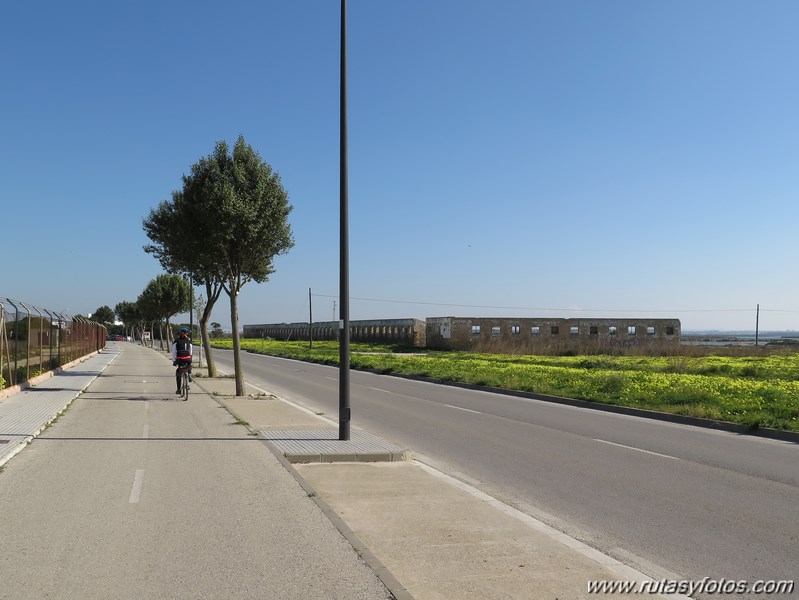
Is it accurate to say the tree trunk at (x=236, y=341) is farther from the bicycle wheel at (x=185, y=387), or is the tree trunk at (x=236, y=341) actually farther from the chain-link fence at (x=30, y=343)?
the chain-link fence at (x=30, y=343)

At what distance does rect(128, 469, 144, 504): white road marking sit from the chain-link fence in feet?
37.1

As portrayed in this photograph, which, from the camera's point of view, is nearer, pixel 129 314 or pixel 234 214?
pixel 234 214

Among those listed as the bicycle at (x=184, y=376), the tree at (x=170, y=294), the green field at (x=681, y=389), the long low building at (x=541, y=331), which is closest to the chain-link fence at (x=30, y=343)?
the bicycle at (x=184, y=376)

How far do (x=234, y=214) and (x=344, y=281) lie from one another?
9.07m

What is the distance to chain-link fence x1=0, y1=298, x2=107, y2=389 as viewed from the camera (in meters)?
19.7

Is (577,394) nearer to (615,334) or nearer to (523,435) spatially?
(523,435)

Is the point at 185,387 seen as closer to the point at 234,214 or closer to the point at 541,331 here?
the point at 234,214

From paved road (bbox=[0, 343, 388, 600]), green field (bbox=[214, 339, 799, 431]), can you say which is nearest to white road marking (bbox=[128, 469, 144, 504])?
paved road (bbox=[0, 343, 388, 600])

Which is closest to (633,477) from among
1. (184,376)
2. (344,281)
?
(344,281)

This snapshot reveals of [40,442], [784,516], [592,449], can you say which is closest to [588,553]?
[784,516]

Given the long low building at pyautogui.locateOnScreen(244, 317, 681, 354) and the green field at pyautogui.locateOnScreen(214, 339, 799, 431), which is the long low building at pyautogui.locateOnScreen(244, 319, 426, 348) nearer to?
the long low building at pyautogui.locateOnScreen(244, 317, 681, 354)

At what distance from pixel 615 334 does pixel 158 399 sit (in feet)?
216

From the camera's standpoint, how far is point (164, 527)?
6.76 metres

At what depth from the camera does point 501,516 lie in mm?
7379
